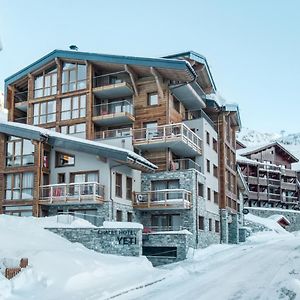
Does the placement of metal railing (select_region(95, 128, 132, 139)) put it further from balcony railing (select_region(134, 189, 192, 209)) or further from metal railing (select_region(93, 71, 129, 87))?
balcony railing (select_region(134, 189, 192, 209))

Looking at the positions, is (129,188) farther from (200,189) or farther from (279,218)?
(279,218)

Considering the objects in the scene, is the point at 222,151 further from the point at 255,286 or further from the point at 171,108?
the point at 255,286

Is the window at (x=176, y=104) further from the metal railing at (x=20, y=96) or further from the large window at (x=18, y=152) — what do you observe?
the metal railing at (x=20, y=96)

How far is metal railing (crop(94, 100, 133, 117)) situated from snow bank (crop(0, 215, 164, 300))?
14.5m

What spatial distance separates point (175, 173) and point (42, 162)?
870 cm

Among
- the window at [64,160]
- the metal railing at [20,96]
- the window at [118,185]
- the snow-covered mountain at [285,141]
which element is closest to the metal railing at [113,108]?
the window at [64,160]

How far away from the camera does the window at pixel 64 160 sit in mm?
29156

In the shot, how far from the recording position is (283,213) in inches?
2511

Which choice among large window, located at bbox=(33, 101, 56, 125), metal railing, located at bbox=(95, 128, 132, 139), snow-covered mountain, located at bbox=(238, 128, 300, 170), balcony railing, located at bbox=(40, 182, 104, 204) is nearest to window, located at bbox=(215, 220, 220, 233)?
metal railing, located at bbox=(95, 128, 132, 139)

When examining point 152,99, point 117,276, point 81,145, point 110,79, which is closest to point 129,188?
point 81,145

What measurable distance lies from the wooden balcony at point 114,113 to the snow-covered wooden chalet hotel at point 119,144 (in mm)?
78

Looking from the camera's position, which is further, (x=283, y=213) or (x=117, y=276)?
A: (x=283, y=213)

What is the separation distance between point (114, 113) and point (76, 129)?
3.26m

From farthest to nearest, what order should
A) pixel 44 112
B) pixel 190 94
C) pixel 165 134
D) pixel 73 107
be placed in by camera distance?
pixel 44 112 → pixel 190 94 → pixel 73 107 → pixel 165 134
